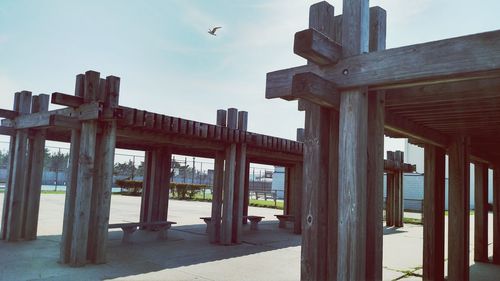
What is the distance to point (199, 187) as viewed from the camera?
2917 cm

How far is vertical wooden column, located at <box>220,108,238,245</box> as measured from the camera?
31.6 feet

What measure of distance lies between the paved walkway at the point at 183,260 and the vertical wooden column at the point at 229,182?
0.58 meters

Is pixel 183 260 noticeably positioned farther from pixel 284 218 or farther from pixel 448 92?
pixel 284 218

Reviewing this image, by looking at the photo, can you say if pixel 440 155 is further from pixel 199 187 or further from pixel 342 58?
pixel 199 187

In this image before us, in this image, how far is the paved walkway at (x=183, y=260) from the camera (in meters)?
6.06

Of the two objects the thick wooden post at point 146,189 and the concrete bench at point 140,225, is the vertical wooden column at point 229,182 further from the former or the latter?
the thick wooden post at point 146,189

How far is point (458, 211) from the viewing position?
6.35m

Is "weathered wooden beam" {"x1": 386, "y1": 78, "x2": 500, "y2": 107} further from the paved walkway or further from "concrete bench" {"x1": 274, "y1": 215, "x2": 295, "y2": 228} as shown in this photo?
"concrete bench" {"x1": 274, "y1": 215, "x2": 295, "y2": 228}

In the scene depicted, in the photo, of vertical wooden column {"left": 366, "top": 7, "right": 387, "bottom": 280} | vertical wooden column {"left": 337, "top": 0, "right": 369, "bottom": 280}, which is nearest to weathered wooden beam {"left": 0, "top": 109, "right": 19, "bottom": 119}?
vertical wooden column {"left": 337, "top": 0, "right": 369, "bottom": 280}

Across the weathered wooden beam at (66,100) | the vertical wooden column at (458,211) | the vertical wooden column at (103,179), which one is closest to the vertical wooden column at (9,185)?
the weathered wooden beam at (66,100)

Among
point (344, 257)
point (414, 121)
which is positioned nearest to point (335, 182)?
point (344, 257)

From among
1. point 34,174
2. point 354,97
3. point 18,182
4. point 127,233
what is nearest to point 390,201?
point 127,233

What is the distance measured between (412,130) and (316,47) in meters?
2.80

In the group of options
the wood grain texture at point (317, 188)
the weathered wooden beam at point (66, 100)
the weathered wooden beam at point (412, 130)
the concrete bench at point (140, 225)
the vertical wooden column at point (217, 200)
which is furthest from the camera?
the vertical wooden column at point (217, 200)
